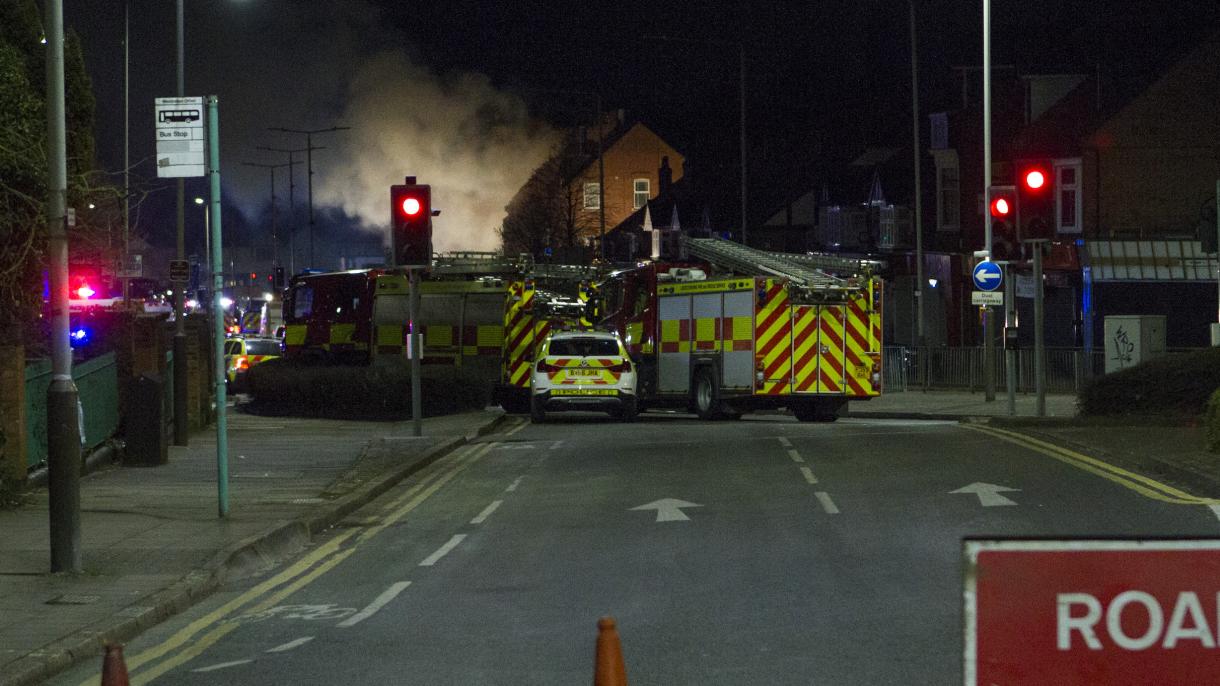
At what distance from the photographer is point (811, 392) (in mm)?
30516

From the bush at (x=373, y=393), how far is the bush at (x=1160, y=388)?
40.4 feet

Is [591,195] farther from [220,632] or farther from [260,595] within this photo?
[220,632]

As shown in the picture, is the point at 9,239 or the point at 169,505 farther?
the point at 9,239

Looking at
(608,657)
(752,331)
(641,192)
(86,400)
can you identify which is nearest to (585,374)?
(752,331)

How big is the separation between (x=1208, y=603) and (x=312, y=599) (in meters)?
7.70

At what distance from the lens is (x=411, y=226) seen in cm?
2530

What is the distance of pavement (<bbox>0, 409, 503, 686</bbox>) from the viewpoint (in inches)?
399

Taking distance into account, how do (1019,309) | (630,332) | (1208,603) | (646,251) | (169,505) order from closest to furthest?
Answer: 1. (1208,603)
2. (169,505)
3. (630,332)
4. (1019,309)
5. (646,251)

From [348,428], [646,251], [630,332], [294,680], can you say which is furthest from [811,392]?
[646,251]

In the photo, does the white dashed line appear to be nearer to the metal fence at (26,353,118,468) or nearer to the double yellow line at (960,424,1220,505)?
the metal fence at (26,353,118,468)

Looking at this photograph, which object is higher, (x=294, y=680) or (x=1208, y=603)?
(x=1208, y=603)

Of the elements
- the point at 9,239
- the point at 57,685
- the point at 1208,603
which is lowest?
the point at 57,685

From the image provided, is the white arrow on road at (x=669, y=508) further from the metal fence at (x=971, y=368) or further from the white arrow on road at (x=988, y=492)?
the metal fence at (x=971, y=368)

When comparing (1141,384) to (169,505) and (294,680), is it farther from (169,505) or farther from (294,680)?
(294,680)
